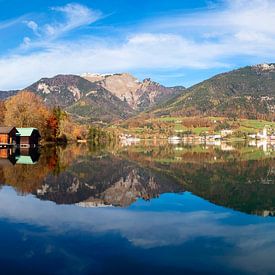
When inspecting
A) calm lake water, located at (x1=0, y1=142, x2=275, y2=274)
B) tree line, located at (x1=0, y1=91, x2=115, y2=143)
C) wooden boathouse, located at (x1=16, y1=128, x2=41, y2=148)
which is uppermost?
tree line, located at (x1=0, y1=91, x2=115, y2=143)

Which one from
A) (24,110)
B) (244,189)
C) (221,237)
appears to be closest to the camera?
→ (221,237)

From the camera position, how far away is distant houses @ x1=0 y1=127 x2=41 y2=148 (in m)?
94.9

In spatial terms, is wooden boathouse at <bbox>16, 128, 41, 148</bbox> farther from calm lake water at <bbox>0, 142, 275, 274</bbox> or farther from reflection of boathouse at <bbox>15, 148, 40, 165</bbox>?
calm lake water at <bbox>0, 142, 275, 274</bbox>

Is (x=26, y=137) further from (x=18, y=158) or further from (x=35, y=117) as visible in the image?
(x=18, y=158)

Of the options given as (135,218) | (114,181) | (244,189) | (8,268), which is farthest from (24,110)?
(8,268)

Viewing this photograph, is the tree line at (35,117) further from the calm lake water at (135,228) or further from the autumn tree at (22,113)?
the calm lake water at (135,228)

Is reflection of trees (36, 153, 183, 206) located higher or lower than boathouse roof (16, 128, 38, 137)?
lower

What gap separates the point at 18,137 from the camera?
99062 mm

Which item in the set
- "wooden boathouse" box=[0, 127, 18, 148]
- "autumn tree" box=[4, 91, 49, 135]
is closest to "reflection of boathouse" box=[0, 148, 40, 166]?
"wooden boathouse" box=[0, 127, 18, 148]

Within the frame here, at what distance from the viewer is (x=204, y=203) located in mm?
25391

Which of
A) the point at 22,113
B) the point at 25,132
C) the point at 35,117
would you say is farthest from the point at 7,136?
the point at 35,117

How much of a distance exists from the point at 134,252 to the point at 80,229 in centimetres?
402

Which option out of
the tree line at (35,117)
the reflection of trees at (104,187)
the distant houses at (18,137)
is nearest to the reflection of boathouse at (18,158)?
the reflection of trees at (104,187)

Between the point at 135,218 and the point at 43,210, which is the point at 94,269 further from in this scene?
the point at 43,210
